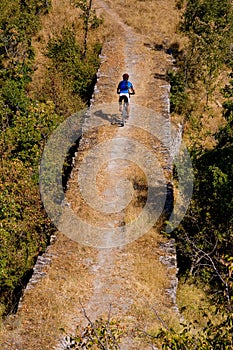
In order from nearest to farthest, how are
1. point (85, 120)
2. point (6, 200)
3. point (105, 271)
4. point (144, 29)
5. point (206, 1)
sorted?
point (105, 271) < point (6, 200) < point (85, 120) < point (206, 1) < point (144, 29)

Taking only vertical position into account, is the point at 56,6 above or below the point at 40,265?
above

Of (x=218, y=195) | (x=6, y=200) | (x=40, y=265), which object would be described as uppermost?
(x=218, y=195)

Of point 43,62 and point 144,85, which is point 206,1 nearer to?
point 144,85

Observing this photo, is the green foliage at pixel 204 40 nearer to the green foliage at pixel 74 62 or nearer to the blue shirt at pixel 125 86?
the green foliage at pixel 74 62

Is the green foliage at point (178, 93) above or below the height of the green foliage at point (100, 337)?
below

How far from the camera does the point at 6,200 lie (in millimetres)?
12930

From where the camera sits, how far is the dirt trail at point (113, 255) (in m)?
10.3

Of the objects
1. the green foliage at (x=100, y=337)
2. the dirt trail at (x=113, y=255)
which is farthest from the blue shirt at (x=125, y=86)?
the green foliage at (x=100, y=337)

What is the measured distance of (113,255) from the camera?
12391 millimetres

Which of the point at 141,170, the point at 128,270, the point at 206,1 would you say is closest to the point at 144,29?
the point at 206,1

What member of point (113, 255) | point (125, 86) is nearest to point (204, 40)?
point (125, 86)

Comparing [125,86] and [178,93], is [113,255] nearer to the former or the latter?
[125,86]

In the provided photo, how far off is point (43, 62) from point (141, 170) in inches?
580

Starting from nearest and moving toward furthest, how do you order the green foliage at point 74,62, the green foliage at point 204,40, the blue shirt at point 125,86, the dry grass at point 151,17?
the blue shirt at point 125,86 < the green foliage at point 74,62 < the green foliage at point 204,40 < the dry grass at point 151,17
